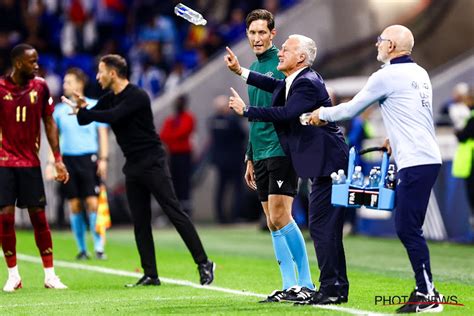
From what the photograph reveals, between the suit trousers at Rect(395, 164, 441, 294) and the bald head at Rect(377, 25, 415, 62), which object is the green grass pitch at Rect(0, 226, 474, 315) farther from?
the bald head at Rect(377, 25, 415, 62)

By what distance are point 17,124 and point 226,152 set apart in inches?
480

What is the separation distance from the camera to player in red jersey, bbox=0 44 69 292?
12078 mm

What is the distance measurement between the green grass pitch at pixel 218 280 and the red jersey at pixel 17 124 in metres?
1.36

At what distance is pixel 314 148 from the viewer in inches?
395

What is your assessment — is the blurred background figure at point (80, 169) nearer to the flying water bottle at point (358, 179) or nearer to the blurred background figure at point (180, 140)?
the blurred background figure at point (180, 140)

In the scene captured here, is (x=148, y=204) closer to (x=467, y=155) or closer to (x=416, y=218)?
(x=416, y=218)

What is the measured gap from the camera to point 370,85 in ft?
30.8

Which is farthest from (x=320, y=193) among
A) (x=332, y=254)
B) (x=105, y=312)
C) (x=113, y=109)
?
(x=113, y=109)

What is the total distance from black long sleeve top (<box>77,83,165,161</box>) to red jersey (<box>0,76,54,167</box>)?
2.27ft

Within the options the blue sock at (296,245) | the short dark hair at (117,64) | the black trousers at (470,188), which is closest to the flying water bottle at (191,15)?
the blue sock at (296,245)

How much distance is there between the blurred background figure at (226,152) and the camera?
2409 cm

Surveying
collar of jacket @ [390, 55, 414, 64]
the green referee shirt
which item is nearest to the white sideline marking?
the green referee shirt

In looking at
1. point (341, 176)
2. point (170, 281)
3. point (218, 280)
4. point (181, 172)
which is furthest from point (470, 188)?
point (341, 176)

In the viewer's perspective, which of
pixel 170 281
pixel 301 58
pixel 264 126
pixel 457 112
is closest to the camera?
pixel 301 58
